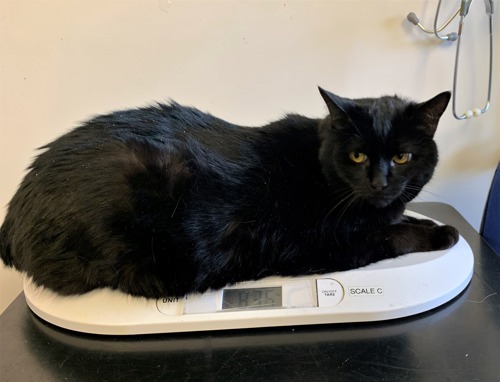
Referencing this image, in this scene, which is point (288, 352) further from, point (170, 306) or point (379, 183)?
point (379, 183)

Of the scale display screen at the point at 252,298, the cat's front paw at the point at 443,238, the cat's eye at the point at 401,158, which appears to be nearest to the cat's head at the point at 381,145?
the cat's eye at the point at 401,158

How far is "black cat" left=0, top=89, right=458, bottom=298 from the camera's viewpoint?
78 cm

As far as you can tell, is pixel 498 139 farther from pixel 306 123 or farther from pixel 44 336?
pixel 44 336

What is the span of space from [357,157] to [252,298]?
12.8 inches

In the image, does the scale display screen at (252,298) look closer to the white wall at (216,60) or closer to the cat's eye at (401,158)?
the cat's eye at (401,158)

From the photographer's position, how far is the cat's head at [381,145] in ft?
2.58

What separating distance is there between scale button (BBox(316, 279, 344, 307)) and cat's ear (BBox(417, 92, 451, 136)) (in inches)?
13.1

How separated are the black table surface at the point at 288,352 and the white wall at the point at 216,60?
1.91ft

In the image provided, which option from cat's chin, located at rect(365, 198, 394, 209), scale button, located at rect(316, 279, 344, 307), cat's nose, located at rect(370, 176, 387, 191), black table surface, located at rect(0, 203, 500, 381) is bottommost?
black table surface, located at rect(0, 203, 500, 381)

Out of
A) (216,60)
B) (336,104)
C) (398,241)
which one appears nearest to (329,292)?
(398,241)

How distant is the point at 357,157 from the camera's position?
2.68 feet

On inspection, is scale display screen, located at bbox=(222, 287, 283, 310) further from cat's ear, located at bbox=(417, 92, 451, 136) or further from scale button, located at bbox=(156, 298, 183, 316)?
cat's ear, located at bbox=(417, 92, 451, 136)

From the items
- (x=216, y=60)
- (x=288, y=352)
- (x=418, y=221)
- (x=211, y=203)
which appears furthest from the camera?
(x=216, y=60)

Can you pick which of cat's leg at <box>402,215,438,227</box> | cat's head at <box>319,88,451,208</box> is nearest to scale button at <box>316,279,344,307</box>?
cat's head at <box>319,88,451,208</box>
